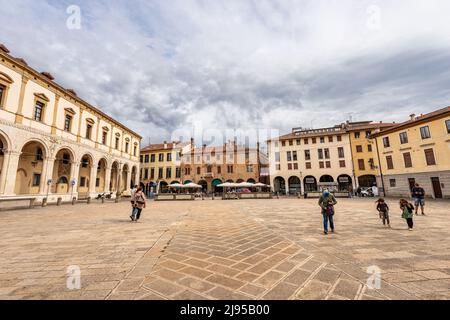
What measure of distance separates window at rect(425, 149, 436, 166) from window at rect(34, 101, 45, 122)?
125ft

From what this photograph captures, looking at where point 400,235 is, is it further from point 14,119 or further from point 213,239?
point 14,119

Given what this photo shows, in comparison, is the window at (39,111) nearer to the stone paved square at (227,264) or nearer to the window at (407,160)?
the stone paved square at (227,264)

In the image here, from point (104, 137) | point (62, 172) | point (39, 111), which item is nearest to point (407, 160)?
point (104, 137)

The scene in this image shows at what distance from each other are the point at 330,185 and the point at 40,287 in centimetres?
3617

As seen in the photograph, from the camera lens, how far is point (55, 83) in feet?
62.6

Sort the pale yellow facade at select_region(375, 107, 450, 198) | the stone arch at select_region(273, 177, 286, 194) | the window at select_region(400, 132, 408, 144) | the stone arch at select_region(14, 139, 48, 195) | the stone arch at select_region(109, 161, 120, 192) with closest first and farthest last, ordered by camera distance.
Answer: the stone arch at select_region(14, 139, 48, 195) < the pale yellow facade at select_region(375, 107, 450, 198) < the window at select_region(400, 132, 408, 144) < the stone arch at select_region(109, 161, 120, 192) < the stone arch at select_region(273, 177, 286, 194)

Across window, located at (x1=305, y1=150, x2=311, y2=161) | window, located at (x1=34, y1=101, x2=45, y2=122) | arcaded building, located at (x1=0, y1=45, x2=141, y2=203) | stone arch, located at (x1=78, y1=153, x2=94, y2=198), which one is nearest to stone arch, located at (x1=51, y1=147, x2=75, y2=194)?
arcaded building, located at (x1=0, y1=45, x2=141, y2=203)

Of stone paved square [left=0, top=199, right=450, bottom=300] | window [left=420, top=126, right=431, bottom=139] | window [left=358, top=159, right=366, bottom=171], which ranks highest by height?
window [left=420, top=126, right=431, bottom=139]

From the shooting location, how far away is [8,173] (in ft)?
48.0

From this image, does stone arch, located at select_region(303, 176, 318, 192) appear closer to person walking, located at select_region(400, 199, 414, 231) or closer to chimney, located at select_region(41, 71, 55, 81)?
person walking, located at select_region(400, 199, 414, 231)

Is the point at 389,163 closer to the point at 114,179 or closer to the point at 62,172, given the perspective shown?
the point at 114,179

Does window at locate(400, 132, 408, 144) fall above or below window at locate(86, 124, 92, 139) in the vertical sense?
below

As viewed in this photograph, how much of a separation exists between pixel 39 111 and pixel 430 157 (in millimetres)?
38497

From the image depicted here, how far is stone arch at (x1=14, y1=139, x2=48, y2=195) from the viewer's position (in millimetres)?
17922
